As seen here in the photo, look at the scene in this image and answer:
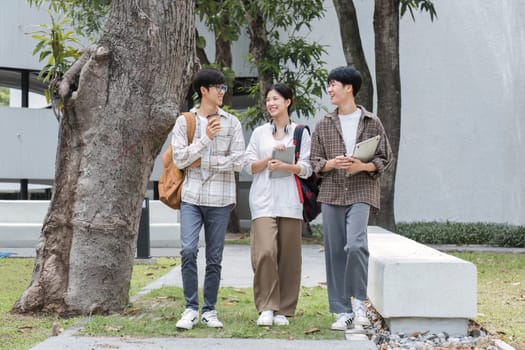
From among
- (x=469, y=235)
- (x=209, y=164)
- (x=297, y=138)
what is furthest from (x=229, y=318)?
(x=469, y=235)

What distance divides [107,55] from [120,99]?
415mm

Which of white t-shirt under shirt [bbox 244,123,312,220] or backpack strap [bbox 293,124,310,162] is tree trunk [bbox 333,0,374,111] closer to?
backpack strap [bbox 293,124,310,162]

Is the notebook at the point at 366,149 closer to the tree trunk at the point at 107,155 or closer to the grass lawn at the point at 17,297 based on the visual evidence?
the tree trunk at the point at 107,155

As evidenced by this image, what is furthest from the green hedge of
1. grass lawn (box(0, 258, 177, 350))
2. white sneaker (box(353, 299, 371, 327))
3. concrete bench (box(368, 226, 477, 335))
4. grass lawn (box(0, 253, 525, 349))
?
concrete bench (box(368, 226, 477, 335))

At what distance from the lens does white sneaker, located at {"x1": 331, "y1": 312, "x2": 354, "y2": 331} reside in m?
6.16

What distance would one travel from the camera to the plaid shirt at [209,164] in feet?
20.1

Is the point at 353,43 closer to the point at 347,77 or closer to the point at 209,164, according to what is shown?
the point at 347,77

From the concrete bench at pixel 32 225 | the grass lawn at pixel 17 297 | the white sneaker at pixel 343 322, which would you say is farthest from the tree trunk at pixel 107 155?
the concrete bench at pixel 32 225

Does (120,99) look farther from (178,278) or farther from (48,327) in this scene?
(178,278)

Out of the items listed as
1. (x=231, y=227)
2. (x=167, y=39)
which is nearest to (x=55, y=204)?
(x=167, y=39)

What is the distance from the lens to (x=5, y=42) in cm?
2180

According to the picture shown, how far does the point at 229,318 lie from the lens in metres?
6.72

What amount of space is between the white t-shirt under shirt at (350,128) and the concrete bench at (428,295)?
0.98 meters

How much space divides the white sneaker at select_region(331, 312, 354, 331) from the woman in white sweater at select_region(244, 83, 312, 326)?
45cm
